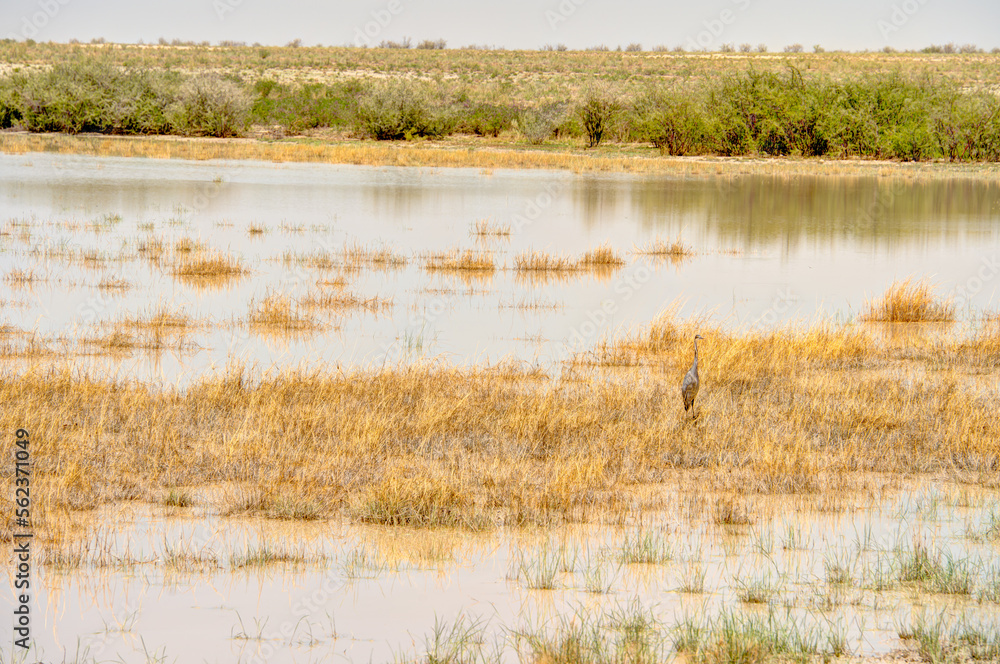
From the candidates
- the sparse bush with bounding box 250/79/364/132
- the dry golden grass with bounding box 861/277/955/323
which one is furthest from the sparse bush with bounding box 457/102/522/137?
the dry golden grass with bounding box 861/277/955/323

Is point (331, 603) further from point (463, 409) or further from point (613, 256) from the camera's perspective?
point (613, 256)

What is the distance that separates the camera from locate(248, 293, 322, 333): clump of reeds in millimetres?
11869

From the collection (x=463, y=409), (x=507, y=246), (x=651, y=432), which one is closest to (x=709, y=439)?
(x=651, y=432)

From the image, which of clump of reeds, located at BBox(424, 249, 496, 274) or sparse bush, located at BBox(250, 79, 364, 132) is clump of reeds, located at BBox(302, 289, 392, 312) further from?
sparse bush, located at BBox(250, 79, 364, 132)

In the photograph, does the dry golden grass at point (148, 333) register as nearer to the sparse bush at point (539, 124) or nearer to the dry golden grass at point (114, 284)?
the dry golden grass at point (114, 284)

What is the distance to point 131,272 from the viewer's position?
1509 centimetres

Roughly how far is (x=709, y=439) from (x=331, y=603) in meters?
3.54

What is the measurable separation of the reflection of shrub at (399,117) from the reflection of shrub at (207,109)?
207 inches

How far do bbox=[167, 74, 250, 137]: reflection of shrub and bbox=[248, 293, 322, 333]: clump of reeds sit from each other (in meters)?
32.9

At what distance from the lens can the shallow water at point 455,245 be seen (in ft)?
38.5

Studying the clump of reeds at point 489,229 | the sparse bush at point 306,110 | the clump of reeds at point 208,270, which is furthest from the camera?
the sparse bush at point 306,110

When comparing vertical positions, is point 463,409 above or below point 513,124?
below

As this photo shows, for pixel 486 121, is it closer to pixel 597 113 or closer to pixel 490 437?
pixel 597 113

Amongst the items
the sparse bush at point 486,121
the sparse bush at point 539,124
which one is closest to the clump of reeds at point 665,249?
the sparse bush at point 539,124
